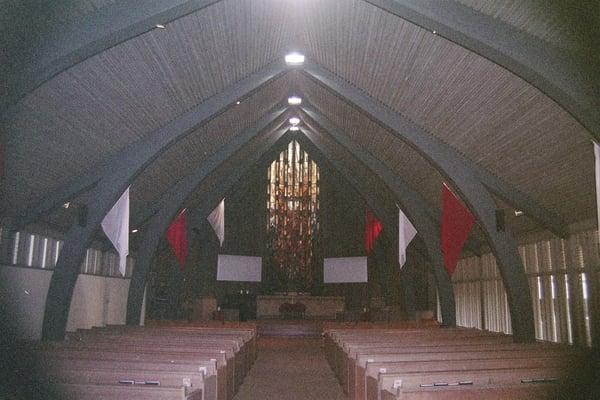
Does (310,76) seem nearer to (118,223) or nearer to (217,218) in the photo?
(118,223)

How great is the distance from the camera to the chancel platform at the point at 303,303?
2609 centimetres

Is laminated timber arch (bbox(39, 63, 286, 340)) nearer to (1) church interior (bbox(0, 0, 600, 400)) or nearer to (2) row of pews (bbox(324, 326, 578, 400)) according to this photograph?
(1) church interior (bbox(0, 0, 600, 400))

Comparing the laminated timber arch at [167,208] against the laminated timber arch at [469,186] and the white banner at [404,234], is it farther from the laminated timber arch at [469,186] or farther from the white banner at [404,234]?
the white banner at [404,234]

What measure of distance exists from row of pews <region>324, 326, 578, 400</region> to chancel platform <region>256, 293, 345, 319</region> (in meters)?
15.7

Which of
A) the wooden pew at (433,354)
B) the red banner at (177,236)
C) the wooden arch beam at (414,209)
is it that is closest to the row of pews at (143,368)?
the wooden pew at (433,354)

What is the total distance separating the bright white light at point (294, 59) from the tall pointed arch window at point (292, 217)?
14.4 m

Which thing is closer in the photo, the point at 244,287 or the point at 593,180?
the point at 593,180

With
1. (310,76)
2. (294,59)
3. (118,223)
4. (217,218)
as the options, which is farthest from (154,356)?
(217,218)

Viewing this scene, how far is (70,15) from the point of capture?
813cm

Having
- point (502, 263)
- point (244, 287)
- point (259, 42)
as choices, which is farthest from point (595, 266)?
point (244, 287)

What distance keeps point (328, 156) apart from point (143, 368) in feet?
54.3

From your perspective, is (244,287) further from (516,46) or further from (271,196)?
(516,46)

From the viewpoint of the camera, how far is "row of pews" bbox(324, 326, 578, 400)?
548 cm

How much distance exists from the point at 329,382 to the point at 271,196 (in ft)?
56.6
